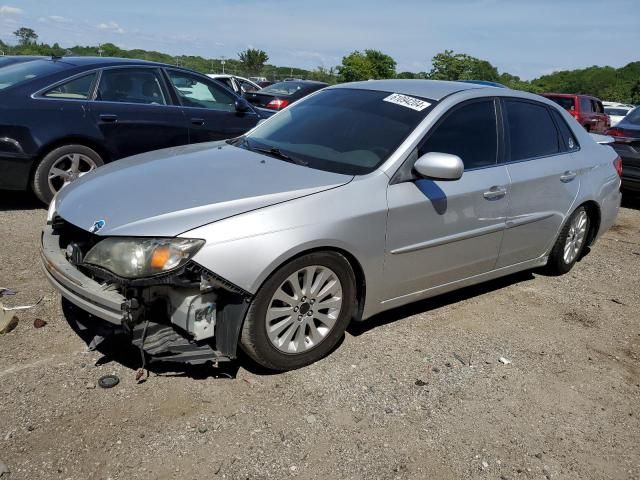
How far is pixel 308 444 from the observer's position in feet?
9.06

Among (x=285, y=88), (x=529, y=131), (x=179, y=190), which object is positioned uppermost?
(x=529, y=131)

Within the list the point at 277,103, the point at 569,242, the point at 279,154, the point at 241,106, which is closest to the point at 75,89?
the point at 241,106

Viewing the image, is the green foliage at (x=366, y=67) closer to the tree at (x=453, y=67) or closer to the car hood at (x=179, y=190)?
the tree at (x=453, y=67)

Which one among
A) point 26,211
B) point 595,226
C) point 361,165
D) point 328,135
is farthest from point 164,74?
point 595,226

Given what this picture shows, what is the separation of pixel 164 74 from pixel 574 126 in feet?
14.5

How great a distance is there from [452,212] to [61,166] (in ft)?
13.5

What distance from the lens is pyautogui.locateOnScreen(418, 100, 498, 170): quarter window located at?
3.86 metres

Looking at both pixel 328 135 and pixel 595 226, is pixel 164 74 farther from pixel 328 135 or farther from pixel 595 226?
pixel 595 226

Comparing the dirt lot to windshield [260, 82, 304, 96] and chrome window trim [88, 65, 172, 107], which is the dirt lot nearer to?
chrome window trim [88, 65, 172, 107]

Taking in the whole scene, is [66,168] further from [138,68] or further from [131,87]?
[138,68]

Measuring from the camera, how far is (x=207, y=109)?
695 cm

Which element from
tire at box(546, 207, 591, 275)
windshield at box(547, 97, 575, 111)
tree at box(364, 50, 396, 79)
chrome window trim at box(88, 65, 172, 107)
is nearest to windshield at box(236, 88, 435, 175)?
tire at box(546, 207, 591, 275)

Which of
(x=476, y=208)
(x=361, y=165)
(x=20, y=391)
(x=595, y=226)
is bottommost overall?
(x=20, y=391)

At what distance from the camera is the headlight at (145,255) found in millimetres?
2834
